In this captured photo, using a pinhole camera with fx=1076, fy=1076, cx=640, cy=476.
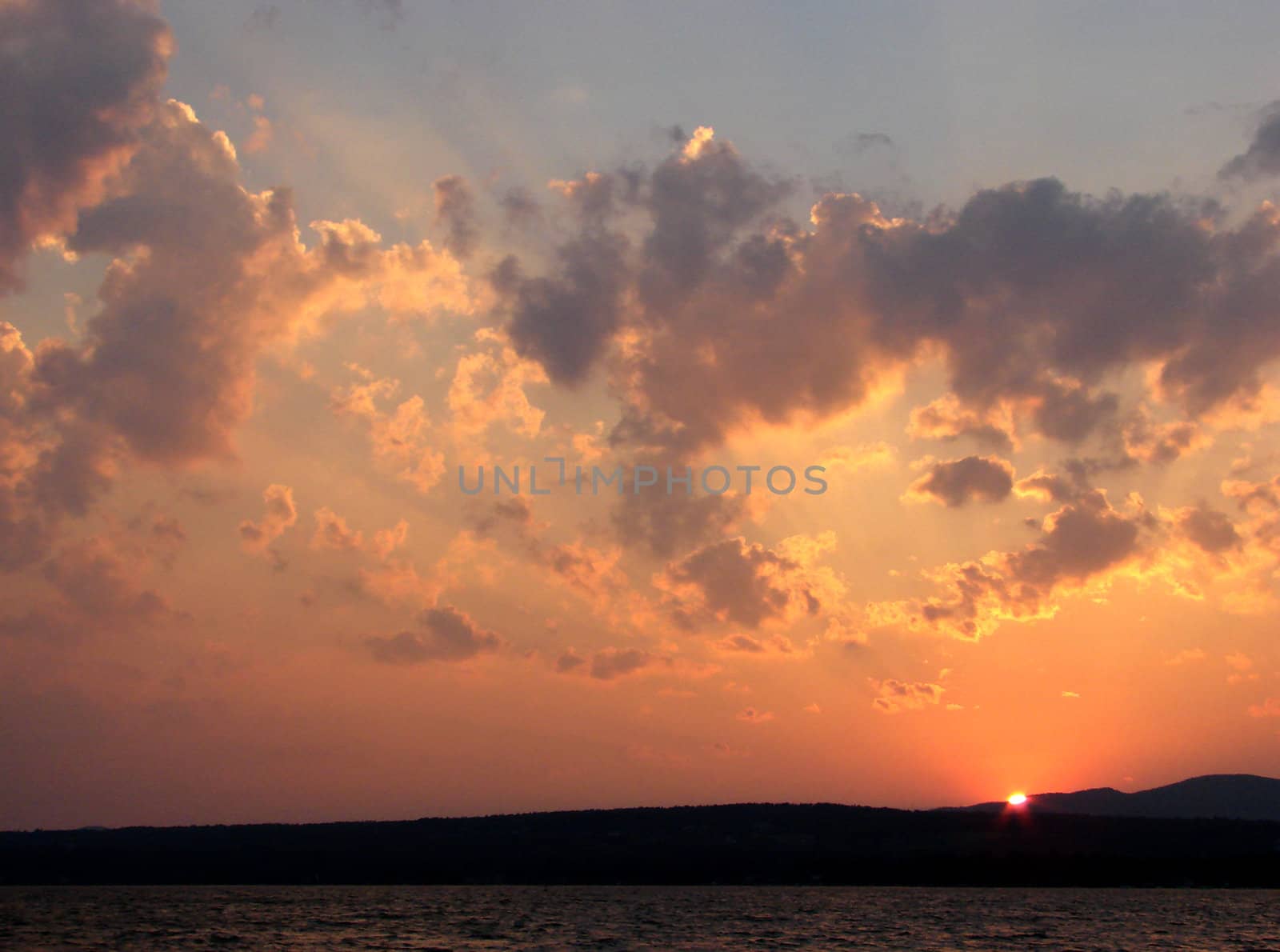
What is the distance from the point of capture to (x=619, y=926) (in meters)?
138

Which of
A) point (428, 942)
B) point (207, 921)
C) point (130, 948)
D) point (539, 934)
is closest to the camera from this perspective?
point (130, 948)

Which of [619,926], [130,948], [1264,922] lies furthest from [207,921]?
[1264,922]

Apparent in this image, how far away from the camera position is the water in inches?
4414

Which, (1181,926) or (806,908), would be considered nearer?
(1181,926)

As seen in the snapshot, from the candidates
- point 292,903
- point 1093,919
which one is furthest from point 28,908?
point 1093,919

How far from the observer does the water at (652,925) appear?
112 metres

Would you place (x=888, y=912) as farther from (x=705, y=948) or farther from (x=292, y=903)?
(x=292, y=903)

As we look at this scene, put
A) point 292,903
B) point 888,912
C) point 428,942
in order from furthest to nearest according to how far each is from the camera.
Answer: point 292,903 → point 888,912 → point 428,942

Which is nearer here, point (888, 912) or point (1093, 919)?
point (1093, 919)

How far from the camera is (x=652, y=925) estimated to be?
464 feet

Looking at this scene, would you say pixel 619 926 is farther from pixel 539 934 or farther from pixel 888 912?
pixel 888 912

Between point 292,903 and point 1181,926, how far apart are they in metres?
149

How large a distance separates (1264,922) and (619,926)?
279 feet

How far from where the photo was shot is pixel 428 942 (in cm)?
11350
